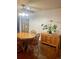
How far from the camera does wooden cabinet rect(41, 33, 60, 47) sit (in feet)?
17.9

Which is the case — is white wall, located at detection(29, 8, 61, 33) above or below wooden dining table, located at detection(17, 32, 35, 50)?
above

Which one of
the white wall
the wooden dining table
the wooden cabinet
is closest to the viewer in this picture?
the wooden dining table

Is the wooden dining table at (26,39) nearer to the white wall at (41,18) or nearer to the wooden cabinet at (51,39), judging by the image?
Result: the wooden cabinet at (51,39)

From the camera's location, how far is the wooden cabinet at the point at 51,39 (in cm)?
547

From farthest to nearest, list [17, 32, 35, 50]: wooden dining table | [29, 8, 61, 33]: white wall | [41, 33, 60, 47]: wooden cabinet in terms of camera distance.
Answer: [29, 8, 61, 33]: white wall → [41, 33, 60, 47]: wooden cabinet → [17, 32, 35, 50]: wooden dining table

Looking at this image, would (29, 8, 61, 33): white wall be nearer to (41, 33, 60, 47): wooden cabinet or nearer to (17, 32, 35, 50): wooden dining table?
(41, 33, 60, 47): wooden cabinet

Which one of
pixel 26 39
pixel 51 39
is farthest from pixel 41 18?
pixel 26 39

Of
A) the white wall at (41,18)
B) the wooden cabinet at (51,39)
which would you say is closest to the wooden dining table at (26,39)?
the wooden cabinet at (51,39)

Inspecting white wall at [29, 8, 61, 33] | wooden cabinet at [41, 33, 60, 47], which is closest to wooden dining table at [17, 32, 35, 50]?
wooden cabinet at [41, 33, 60, 47]

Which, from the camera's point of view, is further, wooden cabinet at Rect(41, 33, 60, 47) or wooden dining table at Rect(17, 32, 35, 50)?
wooden cabinet at Rect(41, 33, 60, 47)

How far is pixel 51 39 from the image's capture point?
5848 millimetres

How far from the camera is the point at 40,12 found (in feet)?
24.4
